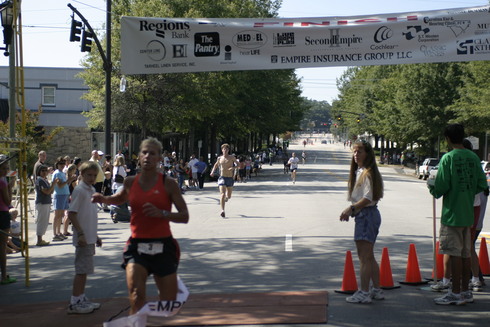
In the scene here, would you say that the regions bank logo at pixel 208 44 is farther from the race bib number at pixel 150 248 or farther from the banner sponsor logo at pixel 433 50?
the race bib number at pixel 150 248

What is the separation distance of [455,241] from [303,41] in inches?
167

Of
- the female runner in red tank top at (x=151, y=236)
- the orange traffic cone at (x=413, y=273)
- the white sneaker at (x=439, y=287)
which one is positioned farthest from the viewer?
the orange traffic cone at (x=413, y=273)

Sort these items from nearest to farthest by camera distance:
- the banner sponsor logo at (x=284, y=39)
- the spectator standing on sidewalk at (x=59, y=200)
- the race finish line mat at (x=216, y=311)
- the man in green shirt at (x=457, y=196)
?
the race finish line mat at (x=216, y=311) < the man in green shirt at (x=457, y=196) < the banner sponsor logo at (x=284, y=39) < the spectator standing on sidewalk at (x=59, y=200)

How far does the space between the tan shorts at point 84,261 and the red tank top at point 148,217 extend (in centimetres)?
196

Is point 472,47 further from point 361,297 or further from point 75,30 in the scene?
point 75,30

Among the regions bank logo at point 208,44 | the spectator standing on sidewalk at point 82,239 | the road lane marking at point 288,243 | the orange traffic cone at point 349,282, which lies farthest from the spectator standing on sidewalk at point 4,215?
the road lane marking at point 288,243

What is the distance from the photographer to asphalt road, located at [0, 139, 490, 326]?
7297 mm

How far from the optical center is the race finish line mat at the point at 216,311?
690 cm

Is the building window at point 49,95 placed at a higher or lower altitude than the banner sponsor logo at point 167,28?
higher

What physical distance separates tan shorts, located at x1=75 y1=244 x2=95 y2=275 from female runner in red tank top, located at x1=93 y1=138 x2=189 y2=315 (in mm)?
1862

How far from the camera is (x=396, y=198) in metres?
25.9

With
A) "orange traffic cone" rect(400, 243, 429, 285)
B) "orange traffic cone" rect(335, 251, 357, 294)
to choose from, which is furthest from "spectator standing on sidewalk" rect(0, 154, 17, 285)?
"orange traffic cone" rect(400, 243, 429, 285)

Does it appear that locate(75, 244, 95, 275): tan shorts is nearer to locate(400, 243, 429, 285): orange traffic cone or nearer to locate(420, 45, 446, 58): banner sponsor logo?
locate(400, 243, 429, 285): orange traffic cone

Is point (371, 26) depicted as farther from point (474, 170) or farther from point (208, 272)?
point (208, 272)
